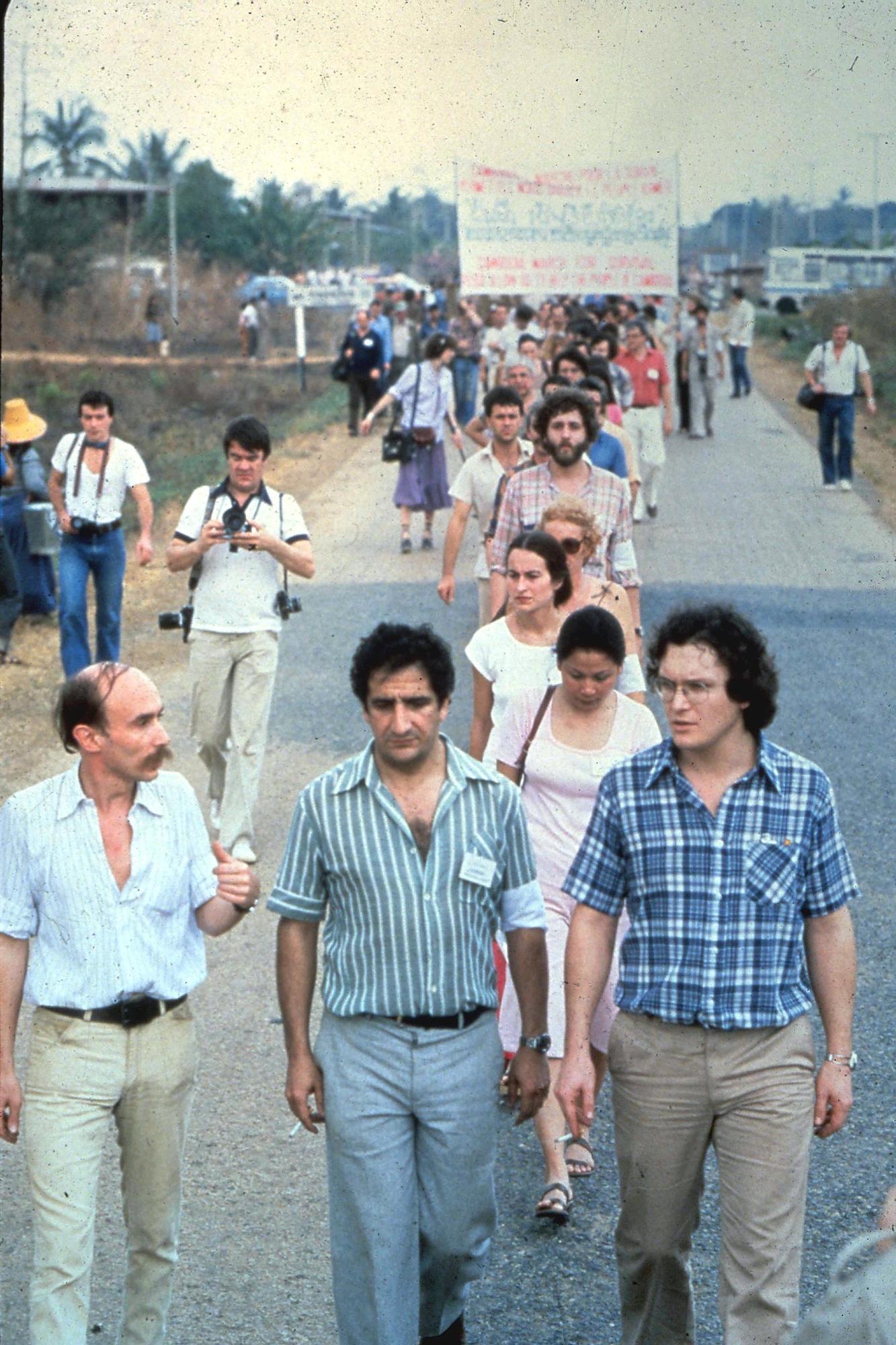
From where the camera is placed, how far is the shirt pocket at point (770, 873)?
4.04 m

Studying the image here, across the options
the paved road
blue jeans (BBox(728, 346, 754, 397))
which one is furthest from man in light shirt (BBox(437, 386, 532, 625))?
blue jeans (BBox(728, 346, 754, 397))

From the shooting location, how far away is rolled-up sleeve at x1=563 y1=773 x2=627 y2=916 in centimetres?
422

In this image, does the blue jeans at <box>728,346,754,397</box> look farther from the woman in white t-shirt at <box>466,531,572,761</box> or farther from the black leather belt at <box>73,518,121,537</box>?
the woman in white t-shirt at <box>466,531,572,761</box>

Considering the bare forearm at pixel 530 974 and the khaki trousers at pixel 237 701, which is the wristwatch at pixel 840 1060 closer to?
the bare forearm at pixel 530 974

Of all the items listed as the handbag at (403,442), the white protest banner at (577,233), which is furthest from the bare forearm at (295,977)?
the handbag at (403,442)

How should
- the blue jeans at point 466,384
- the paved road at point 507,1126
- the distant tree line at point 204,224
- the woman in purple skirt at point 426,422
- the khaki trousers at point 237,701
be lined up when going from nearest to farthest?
the paved road at point 507,1126, the khaki trousers at point 237,701, the woman in purple skirt at point 426,422, the blue jeans at point 466,384, the distant tree line at point 204,224

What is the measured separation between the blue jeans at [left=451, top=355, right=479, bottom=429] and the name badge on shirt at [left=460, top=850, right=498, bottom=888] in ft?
66.8

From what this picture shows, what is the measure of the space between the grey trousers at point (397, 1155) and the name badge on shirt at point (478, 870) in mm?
316

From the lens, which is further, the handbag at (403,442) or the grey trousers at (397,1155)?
the handbag at (403,442)

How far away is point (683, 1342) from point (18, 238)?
5424cm

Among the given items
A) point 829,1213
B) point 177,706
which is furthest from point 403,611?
point 829,1213

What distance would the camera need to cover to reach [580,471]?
8.35 metres

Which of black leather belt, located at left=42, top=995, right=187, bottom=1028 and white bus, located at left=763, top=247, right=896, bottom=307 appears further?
white bus, located at left=763, top=247, right=896, bottom=307

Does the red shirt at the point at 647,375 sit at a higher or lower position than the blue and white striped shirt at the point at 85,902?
higher
